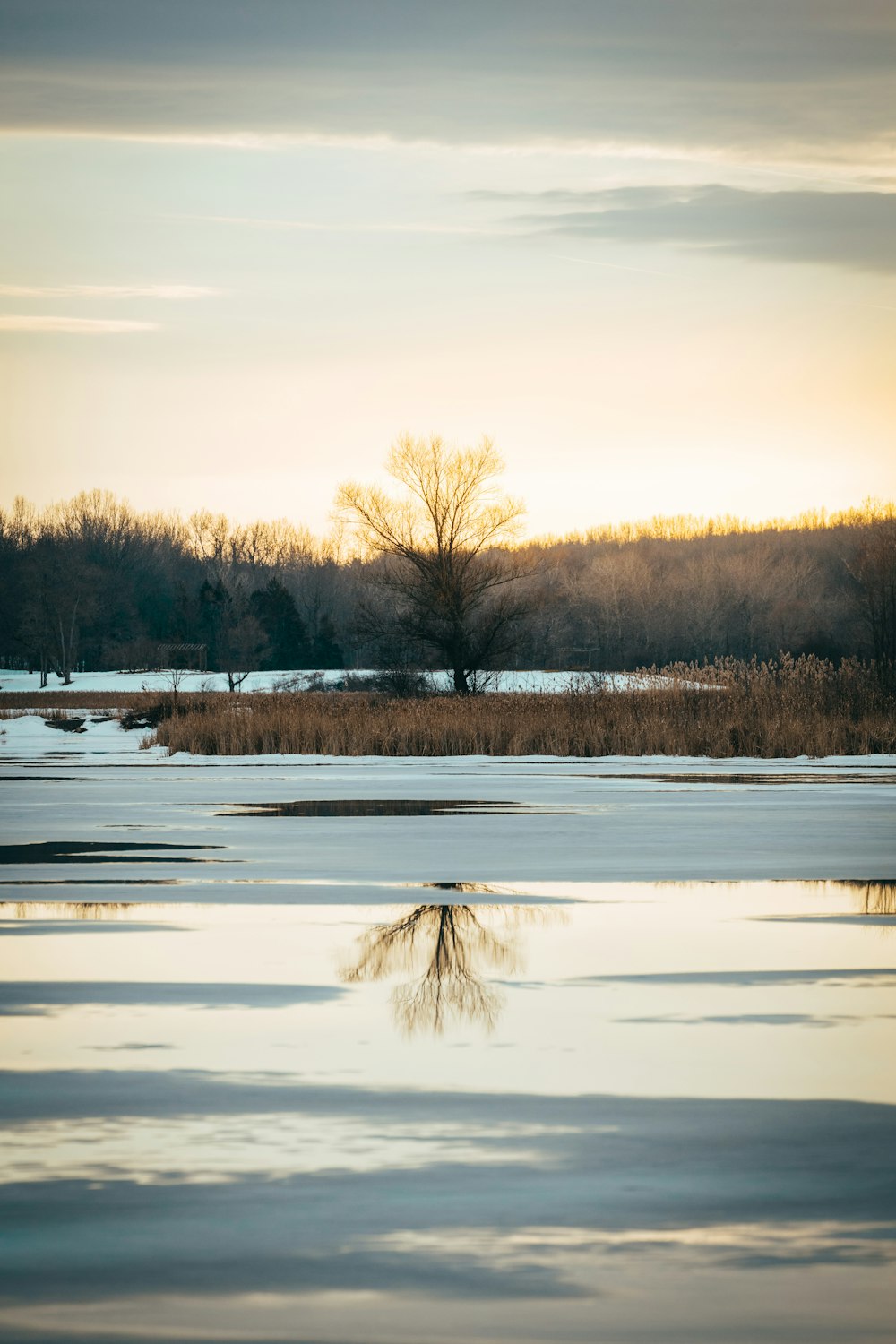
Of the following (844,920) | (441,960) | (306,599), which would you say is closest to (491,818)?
(844,920)

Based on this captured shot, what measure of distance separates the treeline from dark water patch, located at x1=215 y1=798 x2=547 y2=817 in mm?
68175

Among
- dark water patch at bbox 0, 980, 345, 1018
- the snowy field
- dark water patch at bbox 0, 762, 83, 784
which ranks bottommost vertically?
dark water patch at bbox 0, 980, 345, 1018

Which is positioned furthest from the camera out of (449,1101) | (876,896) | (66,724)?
(66,724)

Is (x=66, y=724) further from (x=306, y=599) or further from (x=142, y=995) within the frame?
(x=306, y=599)

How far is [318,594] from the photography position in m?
127

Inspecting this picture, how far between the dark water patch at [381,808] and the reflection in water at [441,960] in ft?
22.4

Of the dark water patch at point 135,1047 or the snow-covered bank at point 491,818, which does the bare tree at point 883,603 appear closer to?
the snow-covered bank at point 491,818

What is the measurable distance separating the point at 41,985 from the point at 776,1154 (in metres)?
3.86

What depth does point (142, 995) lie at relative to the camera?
6.79 metres

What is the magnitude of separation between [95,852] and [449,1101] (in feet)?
27.0

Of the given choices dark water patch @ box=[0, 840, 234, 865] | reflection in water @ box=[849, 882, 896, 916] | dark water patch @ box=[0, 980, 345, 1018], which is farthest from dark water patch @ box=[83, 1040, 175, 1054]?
dark water patch @ box=[0, 840, 234, 865]

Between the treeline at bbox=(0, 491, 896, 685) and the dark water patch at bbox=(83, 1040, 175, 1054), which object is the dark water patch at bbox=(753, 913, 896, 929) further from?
the treeline at bbox=(0, 491, 896, 685)

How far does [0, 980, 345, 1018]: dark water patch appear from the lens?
21.6 feet

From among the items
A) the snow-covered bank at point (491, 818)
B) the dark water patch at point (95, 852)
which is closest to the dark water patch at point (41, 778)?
the snow-covered bank at point (491, 818)
